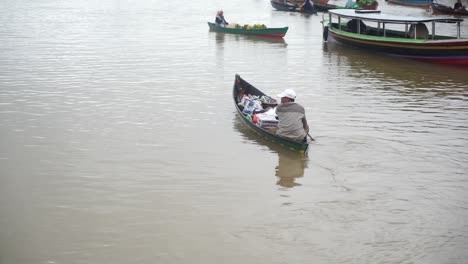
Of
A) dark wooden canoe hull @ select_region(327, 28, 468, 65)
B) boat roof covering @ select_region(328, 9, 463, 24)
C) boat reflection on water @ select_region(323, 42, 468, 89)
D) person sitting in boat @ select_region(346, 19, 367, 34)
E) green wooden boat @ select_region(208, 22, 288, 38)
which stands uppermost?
boat roof covering @ select_region(328, 9, 463, 24)

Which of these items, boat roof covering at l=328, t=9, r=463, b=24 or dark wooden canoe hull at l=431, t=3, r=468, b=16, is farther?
dark wooden canoe hull at l=431, t=3, r=468, b=16

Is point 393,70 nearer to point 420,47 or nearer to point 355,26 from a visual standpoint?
point 420,47

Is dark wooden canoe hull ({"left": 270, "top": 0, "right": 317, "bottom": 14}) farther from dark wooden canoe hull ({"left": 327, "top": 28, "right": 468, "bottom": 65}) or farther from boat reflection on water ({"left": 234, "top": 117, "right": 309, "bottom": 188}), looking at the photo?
boat reflection on water ({"left": 234, "top": 117, "right": 309, "bottom": 188})

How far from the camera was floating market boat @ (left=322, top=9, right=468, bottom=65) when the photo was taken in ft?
71.9

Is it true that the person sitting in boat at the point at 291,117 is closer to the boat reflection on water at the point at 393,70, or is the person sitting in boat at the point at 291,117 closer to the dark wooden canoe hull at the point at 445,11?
the boat reflection on water at the point at 393,70

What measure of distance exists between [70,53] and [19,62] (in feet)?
7.77

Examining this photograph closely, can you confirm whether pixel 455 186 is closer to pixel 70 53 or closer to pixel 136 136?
pixel 136 136

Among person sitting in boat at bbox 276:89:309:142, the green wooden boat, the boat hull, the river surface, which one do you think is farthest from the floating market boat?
the boat hull

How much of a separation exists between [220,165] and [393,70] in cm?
1157

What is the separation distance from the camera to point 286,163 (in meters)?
12.3

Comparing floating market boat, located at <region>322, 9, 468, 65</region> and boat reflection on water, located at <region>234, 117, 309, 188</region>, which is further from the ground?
floating market boat, located at <region>322, 9, 468, 65</region>

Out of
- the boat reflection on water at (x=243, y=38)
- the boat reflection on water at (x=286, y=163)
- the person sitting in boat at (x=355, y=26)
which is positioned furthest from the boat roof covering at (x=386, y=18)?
the boat reflection on water at (x=286, y=163)

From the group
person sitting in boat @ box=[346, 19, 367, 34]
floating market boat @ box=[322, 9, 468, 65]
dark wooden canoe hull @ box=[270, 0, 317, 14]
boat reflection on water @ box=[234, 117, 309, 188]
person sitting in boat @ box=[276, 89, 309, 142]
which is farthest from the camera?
dark wooden canoe hull @ box=[270, 0, 317, 14]

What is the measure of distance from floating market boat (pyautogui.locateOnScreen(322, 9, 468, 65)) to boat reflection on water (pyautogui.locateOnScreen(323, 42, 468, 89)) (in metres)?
0.31
